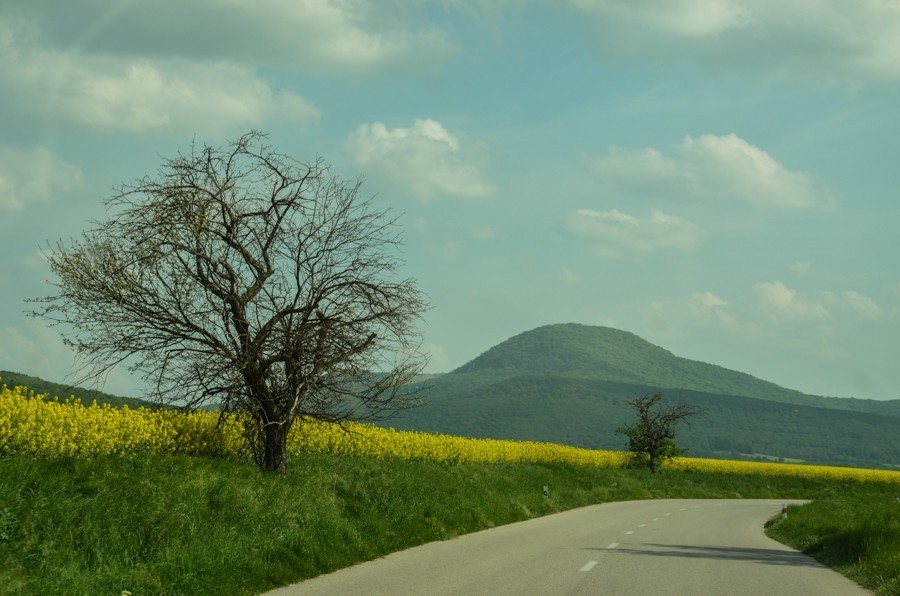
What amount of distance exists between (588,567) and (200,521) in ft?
19.7

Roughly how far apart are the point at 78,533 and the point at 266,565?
2.65 m

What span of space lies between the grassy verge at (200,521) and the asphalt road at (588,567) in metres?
0.76

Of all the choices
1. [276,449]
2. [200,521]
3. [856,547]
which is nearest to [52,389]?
[276,449]

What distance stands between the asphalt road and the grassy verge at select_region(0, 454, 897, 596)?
0.76 metres

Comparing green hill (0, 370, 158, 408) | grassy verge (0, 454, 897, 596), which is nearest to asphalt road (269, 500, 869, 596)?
grassy verge (0, 454, 897, 596)

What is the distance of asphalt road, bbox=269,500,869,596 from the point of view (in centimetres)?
1241

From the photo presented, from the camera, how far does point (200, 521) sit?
43.4ft

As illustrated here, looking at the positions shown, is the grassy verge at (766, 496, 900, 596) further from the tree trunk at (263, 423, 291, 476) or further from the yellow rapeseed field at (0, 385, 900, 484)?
the tree trunk at (263, 423, 291, 476)

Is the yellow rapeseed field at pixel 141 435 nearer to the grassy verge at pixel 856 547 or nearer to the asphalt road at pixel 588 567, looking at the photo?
the asphalt road at pixel 588 567

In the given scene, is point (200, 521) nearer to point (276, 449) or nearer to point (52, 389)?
point (276, 449)

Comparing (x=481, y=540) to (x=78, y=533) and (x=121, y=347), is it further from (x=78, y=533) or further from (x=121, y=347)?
(x=78, y=533)

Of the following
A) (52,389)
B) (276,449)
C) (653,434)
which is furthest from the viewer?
(653,434)

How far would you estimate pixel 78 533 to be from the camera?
10883mm

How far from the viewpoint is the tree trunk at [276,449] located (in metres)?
19.3
